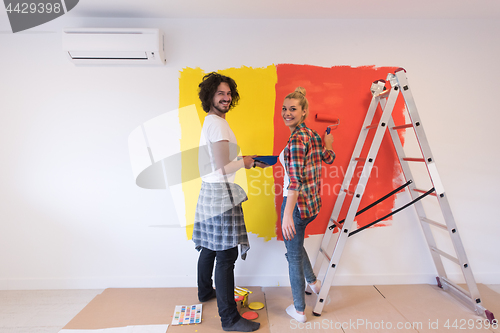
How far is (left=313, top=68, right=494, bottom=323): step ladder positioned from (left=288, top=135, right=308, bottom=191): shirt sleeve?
496 mm

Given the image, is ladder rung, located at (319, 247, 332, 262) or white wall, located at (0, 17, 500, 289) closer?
ladder rung, located at (319, 247, 332, 262)

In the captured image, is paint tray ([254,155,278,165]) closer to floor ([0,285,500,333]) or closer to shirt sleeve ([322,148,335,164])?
shirt sleeve ([322,148,335,164])

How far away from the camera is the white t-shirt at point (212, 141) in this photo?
1.60 m

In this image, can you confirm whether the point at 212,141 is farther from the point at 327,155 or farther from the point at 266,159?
the point at 327,155

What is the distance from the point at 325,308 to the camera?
1.95m

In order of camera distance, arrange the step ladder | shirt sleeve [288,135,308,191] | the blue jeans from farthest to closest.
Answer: the step ladder, the blue jeans, shirt sleeve [288,135,308,191]

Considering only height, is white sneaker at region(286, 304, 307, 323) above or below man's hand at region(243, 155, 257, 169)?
below

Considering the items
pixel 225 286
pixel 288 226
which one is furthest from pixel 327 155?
pixel 225 286

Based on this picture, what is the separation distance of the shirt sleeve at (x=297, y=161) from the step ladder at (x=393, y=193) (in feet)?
1.63

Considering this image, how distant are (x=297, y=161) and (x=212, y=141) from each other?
48 centimetres

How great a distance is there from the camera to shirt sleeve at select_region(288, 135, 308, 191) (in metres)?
1.57


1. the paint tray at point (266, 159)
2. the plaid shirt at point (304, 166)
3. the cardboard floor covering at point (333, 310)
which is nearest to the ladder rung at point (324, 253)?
the cardboard floor covering at point (333, 310)

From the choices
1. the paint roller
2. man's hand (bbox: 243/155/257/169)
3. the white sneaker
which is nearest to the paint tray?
man's hand (bbox: 243/155/257/169)

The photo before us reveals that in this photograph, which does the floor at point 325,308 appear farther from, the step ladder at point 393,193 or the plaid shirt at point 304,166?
the plaid shirt at point 304,166
